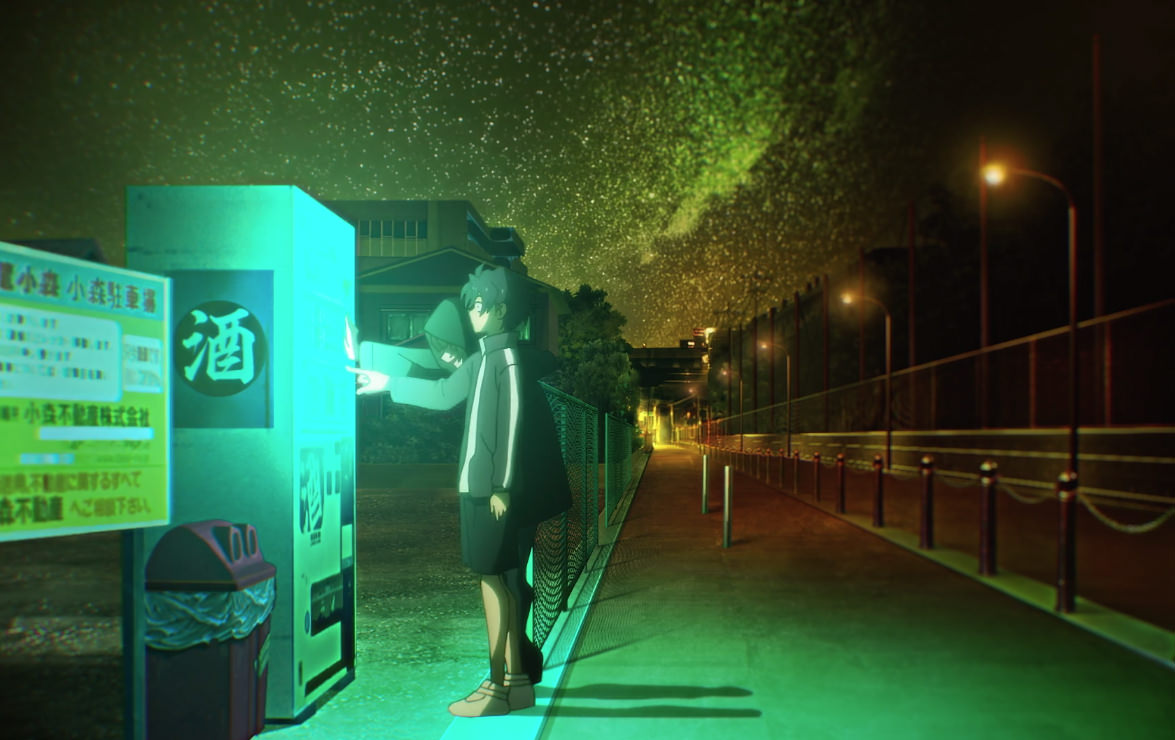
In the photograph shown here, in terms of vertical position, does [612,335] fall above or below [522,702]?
above

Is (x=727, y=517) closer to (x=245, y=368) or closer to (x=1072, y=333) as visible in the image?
(x=1072, y=333)

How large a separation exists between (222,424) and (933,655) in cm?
470

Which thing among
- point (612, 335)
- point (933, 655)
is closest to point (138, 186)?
point (933, 655)

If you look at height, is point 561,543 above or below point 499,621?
below

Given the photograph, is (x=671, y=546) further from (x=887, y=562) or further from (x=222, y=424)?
(x=222, y=424)

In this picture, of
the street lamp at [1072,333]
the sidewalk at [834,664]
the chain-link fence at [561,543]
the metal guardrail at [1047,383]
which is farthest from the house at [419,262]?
the sidewalk at [834,664]

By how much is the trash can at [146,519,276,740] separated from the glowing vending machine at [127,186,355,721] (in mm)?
622

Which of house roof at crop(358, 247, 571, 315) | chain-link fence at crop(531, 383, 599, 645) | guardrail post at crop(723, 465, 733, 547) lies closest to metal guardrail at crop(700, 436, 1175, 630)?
guardrail post at crop(723, 465, 733, 547)

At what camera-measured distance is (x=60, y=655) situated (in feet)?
21.7

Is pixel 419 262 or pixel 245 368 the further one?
pixel 419 262

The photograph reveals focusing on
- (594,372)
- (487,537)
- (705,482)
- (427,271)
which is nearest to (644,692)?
(487,537)

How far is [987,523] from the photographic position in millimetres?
10062

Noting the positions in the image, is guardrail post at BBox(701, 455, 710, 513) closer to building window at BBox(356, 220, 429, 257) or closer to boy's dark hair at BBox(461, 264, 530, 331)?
boy's dark hair at BBox(461, 264, 530, 331)

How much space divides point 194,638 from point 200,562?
0.99ft
